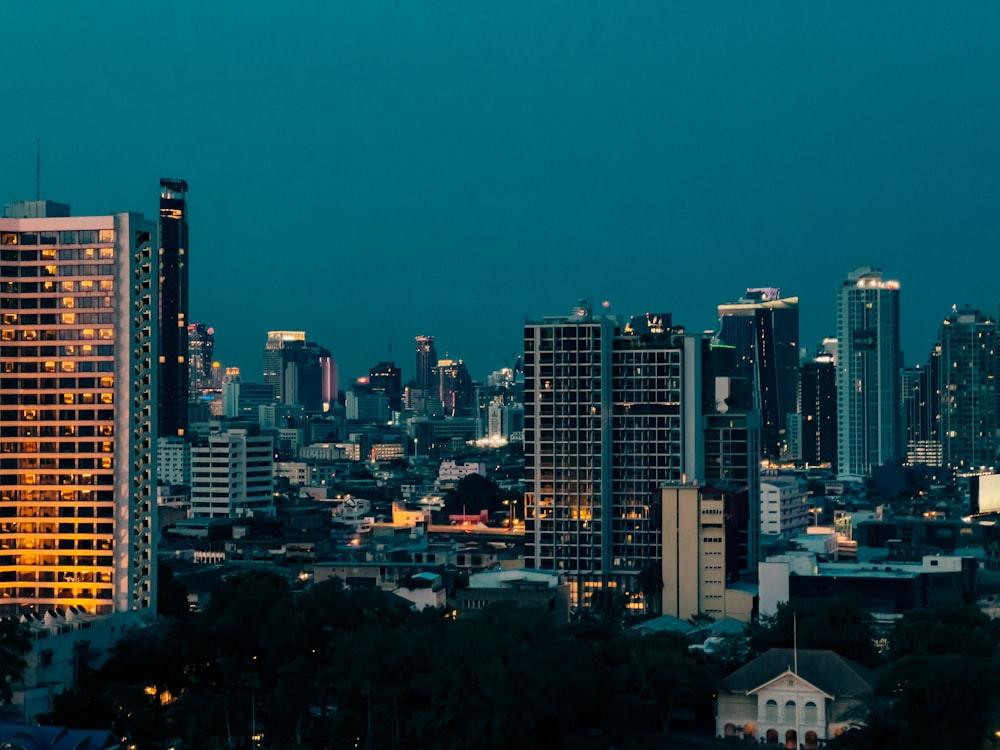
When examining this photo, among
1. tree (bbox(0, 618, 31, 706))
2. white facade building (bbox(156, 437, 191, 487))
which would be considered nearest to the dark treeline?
tree (bbox(0, 618, 31, 706))

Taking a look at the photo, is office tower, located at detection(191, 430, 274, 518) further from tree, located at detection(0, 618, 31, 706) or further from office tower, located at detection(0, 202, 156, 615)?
tree, located at detection(0, 618, 31, 706)

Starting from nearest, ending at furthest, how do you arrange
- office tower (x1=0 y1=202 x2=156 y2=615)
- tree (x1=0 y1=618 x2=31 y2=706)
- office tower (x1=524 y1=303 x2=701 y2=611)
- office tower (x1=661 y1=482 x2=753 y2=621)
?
tree (x1=0 y1=618 x2=31 y2=706), office tower (x1=0 y1=202 x2=156 y2=615), office tower (x1=661 y1=482 x2=753 y2=621), office tower (x1=524 y1=303 x2=701 y2=611)

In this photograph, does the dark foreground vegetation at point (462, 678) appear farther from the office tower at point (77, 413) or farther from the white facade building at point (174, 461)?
the white facade building at point (174, 461)

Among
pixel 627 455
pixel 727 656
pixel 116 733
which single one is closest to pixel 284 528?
pixel 627 455

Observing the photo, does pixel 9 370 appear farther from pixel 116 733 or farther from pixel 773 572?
pixel 773 572

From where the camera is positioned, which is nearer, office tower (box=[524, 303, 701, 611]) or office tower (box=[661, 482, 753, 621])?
office tower (box=[661, 482, 753, 621])

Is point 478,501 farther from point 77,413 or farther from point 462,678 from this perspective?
point 462,678

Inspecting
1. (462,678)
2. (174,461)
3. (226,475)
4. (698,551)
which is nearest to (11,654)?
(462,678)
